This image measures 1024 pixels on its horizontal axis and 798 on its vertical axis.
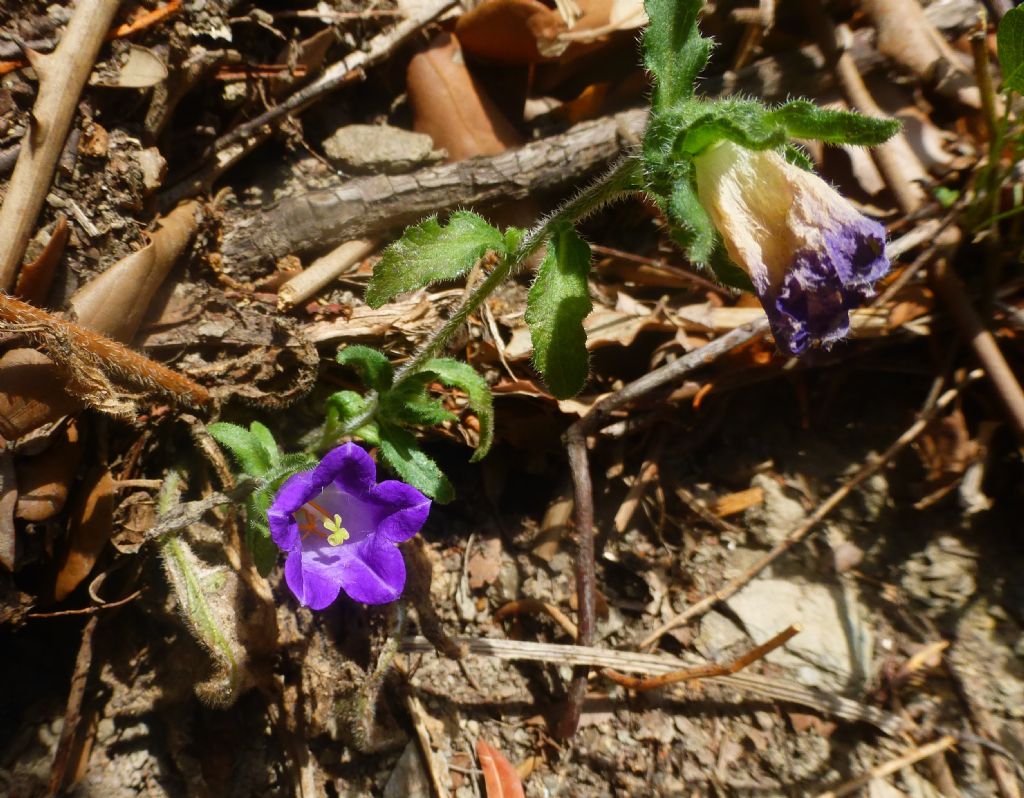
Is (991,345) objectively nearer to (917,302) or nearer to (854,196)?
(917,302)

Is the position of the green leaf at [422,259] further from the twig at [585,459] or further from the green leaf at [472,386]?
the twig at [585,459]

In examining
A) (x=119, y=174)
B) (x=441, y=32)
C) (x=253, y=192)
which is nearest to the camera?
(x=119, y=174)

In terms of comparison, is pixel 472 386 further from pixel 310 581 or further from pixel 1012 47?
pixel 1012 47

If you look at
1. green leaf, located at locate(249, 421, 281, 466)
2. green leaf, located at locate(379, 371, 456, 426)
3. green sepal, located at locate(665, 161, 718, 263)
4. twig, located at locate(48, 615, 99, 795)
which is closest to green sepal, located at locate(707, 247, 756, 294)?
green sepal, located at locate(665, 161, 718, 263)

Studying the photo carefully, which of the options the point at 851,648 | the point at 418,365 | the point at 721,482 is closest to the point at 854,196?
the point at 721,482

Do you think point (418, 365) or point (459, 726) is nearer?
point (418, 365)

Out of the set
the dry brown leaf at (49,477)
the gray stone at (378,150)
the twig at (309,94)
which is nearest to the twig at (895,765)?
the dry brown leaf at (49,477)

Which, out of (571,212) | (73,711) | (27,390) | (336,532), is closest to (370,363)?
(336,532)

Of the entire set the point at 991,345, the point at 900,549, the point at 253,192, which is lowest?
the point at 900,549
